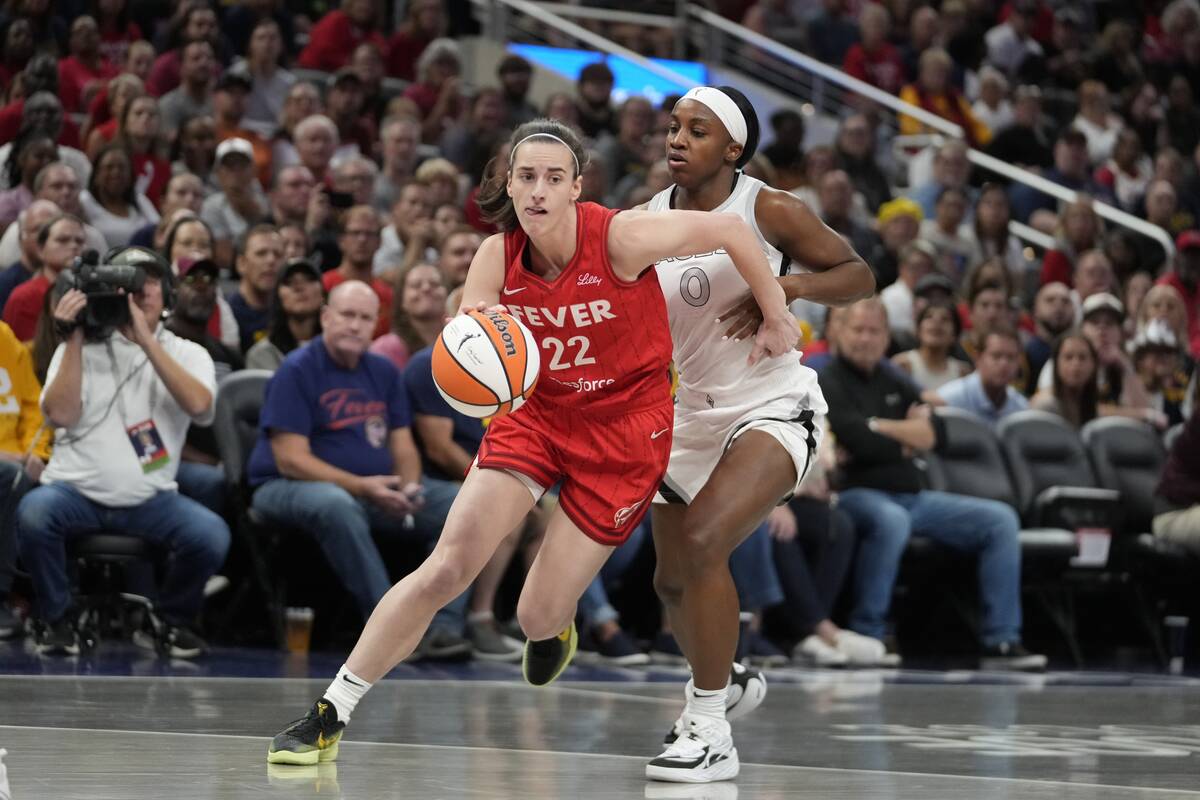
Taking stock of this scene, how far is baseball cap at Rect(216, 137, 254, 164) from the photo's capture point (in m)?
10.6

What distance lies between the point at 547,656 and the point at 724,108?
5.64 ft

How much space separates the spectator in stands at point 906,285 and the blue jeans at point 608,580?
9.57 feet

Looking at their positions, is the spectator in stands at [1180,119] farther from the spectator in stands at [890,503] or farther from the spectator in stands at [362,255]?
the spectator in stands at [362,255]

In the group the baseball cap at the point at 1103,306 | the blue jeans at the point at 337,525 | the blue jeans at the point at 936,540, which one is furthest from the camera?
the baseball cap at the point at 1103,306

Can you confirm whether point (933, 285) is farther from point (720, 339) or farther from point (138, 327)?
point (720, 339)

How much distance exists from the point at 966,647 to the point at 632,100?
500cm

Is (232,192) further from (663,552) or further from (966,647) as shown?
(663,552)

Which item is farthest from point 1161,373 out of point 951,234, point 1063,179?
point 1063,179

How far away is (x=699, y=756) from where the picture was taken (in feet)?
17.0

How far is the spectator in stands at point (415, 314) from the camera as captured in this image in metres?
9.09

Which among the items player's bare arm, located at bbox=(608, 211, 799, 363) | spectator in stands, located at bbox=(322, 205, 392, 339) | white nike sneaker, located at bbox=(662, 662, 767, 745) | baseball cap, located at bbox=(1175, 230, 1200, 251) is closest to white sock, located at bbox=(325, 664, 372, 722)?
white nike sneaker, located at bbox=(662, 662, 767, 745)

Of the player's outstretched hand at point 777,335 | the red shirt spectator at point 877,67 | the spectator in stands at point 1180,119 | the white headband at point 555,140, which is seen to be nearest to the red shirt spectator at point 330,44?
the red shirt spectator at point 877,67

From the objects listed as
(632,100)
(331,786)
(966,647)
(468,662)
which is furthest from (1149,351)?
(331,786)

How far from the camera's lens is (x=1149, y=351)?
1131cm
